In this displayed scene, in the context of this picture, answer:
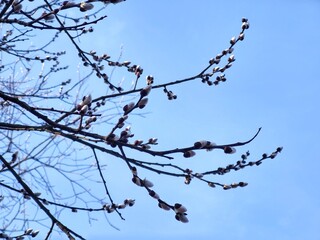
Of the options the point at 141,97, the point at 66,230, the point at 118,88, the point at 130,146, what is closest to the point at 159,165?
the point at 130,146

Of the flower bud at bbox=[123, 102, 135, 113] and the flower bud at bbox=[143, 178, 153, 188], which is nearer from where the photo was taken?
the flower bud at bbox=[123, 102, 135, 113]

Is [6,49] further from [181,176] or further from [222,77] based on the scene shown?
[181,176]

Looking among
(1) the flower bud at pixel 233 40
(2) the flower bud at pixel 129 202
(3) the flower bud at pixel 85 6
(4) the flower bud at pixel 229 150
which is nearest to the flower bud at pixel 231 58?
(1) the flower bud at pixel 233 40

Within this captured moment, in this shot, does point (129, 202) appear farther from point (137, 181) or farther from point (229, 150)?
point (229, 150)

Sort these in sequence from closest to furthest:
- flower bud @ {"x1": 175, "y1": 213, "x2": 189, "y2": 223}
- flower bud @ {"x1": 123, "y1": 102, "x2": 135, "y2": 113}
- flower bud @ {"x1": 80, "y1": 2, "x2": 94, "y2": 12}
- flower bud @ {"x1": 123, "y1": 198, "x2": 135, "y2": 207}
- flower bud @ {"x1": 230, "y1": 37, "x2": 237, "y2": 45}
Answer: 1. flower bud @ {"x1": 123, "y1": 102, "x2": 135, "y2": 113}
2. flower bud @ {"x1": 175, "y1": 213, "x2": 189, "y2": 223}
3. flower bud @ {"x1": 80, "y1": 2, "x2": 94, "y2": 12}
4. flower bud @ {"x1": 123, "y1": 198, "x2": 135, "y2": 207}
5. flower bud @ {"x1": 230, "y1": 37, "x2": 237, "y2": 45}

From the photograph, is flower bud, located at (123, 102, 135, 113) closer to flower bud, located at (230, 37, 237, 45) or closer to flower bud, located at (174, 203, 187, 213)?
flower bud, located at (174, 203, 187, 213)

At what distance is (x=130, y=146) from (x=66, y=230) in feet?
3.65

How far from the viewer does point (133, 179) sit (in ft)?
6.86

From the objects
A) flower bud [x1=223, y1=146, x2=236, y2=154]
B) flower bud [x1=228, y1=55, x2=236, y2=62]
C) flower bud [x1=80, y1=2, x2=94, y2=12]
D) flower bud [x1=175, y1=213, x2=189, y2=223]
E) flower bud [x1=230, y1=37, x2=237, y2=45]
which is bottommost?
flower bud [x1=175, y1=213, x2=189, y2=223]

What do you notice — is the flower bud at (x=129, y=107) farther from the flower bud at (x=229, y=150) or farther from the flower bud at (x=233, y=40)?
the flower bud at (x=233, y=40)

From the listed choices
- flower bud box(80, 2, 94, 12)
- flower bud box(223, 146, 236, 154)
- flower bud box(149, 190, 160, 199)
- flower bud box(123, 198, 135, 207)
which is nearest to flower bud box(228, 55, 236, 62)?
flower bud box(123, 198, 135, 207)

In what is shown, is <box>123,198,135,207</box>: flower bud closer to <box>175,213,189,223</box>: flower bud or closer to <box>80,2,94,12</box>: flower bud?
<box>175,213,189,223</box>: flower bud

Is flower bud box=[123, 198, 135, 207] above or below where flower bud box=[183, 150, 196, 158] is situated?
above

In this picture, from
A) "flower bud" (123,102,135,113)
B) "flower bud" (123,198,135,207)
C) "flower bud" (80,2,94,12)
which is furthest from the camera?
"flower bud" (123,198,135,207)
